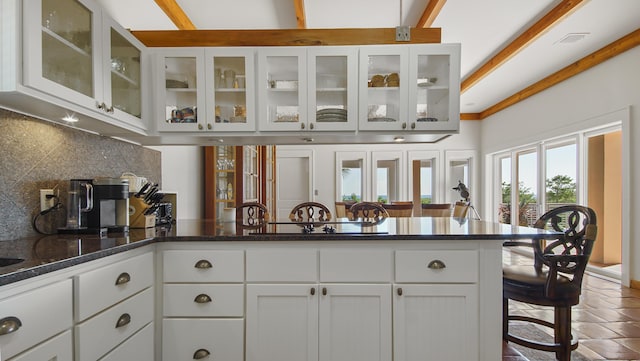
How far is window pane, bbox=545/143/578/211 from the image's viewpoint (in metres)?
4.41

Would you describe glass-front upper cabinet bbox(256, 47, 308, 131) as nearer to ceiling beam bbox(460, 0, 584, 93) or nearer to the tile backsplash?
the tile backsplash

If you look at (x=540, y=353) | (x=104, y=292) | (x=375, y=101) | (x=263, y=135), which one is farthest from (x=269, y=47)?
(x=540, y=353)

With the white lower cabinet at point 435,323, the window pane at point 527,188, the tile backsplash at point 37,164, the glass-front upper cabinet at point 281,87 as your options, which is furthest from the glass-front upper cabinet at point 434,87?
the window pane at point 527,188

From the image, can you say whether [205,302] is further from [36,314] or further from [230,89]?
[230,89]

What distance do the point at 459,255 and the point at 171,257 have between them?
5.07 ft

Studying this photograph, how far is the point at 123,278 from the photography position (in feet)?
4.58

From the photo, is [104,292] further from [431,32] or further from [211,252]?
[431,32]

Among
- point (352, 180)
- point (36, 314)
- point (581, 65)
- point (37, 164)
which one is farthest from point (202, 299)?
point (352, 180)

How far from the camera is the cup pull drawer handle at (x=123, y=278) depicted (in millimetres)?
1375

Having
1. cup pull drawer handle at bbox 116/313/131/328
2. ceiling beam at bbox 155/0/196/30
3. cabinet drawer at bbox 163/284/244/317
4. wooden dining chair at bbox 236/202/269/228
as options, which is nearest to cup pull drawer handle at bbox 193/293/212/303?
cabinet drawer at bbox 163/284/244/317

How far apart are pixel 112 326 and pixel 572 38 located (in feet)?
15.7

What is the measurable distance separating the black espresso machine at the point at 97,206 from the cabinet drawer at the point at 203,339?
0.65 meters

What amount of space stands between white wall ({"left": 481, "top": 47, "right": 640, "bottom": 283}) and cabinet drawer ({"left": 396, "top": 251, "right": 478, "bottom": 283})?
311cm

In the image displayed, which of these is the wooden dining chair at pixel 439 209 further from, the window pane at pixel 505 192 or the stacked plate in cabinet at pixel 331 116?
the stacked plate in cabinet at pixel 331 116
